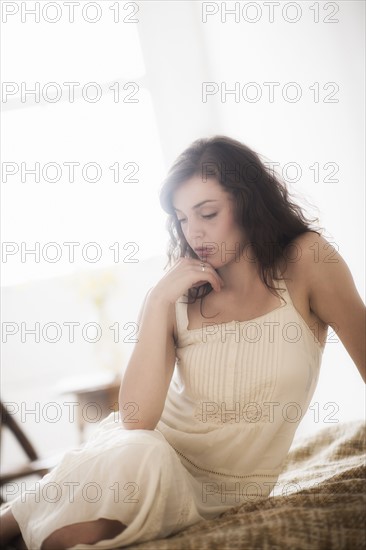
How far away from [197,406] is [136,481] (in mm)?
344

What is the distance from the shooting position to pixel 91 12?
10.9ft

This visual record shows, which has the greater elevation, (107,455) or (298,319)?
(298,319)

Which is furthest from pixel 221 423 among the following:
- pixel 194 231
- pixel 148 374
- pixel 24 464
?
pixel 24 464

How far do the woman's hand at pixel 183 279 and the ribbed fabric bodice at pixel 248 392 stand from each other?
0.38ft

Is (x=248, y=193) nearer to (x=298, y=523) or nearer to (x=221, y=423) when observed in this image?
(x=221, y=423)

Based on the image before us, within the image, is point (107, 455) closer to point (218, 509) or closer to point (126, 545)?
point (126, 545)

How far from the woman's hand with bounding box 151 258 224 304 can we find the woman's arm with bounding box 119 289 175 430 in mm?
23

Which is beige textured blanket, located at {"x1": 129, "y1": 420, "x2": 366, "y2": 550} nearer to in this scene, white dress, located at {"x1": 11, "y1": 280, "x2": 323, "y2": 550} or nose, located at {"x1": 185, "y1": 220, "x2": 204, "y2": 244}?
white dress, located at {"x1": 11, "y1": 280, "x2": 323, "y2": 550}

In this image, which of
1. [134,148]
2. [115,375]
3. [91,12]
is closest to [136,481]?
[115,375]

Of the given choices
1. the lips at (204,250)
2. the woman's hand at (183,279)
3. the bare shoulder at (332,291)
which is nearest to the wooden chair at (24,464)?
the woman's hand at (183,279)

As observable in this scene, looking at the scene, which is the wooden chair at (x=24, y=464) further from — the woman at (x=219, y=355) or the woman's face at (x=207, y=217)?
the woman's face at (x=207, y=217)

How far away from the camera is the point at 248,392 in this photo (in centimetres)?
119

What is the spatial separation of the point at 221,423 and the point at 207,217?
51 cm

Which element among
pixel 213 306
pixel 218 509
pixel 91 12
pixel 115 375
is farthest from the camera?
pixel 91 12
